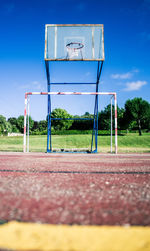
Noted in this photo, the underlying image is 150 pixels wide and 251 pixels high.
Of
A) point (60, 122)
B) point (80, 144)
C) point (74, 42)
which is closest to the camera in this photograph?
point (74, 42)

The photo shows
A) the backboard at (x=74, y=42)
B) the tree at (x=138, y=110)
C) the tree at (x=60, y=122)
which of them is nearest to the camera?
the backboard at (x=74, y=42)

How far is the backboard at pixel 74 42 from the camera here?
8.41m

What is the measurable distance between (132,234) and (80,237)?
25 centimetres

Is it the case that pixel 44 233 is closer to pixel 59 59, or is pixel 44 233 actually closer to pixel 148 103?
pixel 59 59

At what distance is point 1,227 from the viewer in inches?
37.9

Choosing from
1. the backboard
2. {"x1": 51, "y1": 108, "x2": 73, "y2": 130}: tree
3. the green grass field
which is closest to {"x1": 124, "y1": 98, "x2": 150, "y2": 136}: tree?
the green grass field

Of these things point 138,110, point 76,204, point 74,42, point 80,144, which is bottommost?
point 80,144

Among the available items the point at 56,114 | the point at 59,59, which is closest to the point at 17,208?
the point at 59,59

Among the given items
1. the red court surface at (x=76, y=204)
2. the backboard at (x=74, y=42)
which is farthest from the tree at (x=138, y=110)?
the red court surface at (x=76, y=204)

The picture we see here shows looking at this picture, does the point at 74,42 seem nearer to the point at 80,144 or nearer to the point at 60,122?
the point at 80,144

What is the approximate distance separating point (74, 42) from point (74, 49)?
0.45m

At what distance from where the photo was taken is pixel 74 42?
895 cm

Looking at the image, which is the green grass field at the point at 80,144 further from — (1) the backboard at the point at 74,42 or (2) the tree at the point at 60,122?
(2) the tree at the point at 60,122

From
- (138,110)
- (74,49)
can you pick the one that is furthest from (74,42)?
(138,110)
